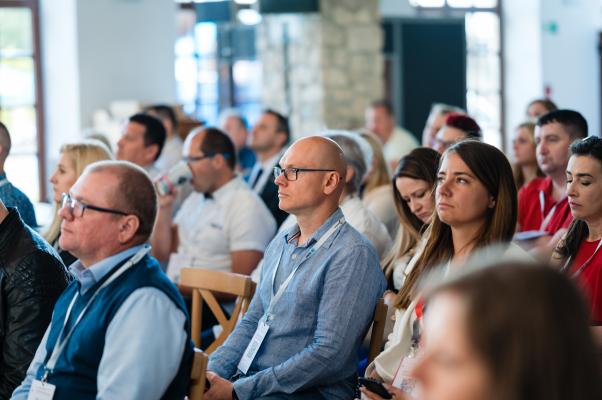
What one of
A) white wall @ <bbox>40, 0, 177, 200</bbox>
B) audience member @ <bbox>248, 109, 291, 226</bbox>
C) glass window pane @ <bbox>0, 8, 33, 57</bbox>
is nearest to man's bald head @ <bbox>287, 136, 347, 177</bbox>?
audience member @ <bbox>248, 109, 291, 226</bbox>

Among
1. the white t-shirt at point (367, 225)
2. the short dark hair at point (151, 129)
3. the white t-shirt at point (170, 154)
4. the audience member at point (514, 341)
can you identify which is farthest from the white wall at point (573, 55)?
the audience member at point (514, 341)

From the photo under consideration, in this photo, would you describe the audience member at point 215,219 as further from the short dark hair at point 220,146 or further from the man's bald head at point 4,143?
the man's bald head at point 4,143

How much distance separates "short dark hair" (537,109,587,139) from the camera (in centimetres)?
403

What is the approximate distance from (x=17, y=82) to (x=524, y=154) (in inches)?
212

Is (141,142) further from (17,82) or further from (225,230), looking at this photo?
(17,82)

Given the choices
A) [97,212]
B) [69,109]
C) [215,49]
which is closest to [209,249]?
[97,212]

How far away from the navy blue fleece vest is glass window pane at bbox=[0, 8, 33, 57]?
6.85 metres

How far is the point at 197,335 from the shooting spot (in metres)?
3.56

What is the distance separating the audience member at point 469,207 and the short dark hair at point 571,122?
1545 millimetres

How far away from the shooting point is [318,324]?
270 centimetres

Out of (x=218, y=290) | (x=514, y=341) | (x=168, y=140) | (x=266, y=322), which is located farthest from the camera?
(x=168, y=140)

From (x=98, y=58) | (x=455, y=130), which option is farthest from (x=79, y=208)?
(x=98, y=58)

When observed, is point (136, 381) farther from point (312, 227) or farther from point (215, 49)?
point (215, 49)

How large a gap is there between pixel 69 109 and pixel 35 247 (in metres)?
6.01
